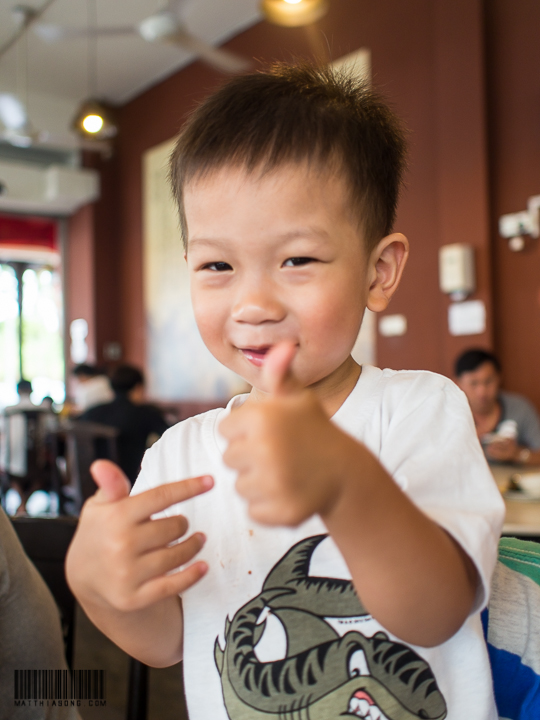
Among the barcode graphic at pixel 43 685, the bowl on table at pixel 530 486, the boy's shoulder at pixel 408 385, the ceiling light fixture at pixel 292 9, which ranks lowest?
the barcode graphic at pixel 43 685

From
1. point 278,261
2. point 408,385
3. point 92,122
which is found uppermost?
point 92,122

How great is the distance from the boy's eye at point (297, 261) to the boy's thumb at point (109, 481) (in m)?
0.26

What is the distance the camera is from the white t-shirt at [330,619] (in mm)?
601

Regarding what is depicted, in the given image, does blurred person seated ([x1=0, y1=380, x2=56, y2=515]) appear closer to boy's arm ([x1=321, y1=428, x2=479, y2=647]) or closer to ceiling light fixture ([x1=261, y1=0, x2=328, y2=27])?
ceiling light fixture ([x1=261, y1=0, x2=328, y2=27])

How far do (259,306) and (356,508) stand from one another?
9.6 inches

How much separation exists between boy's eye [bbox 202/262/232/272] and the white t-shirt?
215 millimetres

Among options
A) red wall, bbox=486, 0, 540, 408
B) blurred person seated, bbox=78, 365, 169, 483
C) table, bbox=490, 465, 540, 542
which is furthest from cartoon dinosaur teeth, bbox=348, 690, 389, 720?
red wall, bbox=486, 0, 540, 408

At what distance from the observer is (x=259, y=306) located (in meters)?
0.58

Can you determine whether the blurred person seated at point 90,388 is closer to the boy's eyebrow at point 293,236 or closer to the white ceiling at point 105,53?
the white ceiling at point 105,53

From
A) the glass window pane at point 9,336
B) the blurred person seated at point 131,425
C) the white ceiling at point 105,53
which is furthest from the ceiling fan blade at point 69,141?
the glass window pane at point 9,336

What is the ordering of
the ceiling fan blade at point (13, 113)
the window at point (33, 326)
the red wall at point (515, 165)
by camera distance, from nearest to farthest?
the red wall at point (515, 165) → the ceiling fan blade at point (13, 113) → the window at point (33, 326)

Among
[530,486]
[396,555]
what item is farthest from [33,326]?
[396,555]

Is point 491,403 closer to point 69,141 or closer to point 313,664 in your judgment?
point 313,664

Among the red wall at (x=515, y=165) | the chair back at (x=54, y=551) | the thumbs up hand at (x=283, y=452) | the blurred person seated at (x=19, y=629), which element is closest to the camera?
the thumbs up hand at (x=283, y=452)
